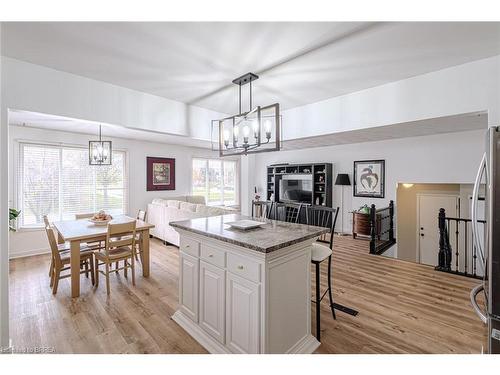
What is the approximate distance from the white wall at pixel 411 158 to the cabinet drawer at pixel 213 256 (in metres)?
3.57

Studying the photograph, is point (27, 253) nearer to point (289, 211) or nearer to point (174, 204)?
point (174, 204)

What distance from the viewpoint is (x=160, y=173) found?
6.22m

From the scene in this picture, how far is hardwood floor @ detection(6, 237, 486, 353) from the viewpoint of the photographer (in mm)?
2018

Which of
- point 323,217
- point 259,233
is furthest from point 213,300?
point 323,217

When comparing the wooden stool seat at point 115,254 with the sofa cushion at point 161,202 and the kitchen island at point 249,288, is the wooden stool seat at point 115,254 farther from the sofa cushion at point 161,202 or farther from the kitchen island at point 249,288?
the sofa cushion at point 161,202

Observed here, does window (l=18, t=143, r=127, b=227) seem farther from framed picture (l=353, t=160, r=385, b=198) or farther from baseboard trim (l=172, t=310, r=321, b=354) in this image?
framed picture (l=353, t=160, r=385, b=198)

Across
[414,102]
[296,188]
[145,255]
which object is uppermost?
[414,102]

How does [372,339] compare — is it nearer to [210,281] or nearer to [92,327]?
[210,281]

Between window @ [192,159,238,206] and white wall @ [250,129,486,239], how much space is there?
2.07 m

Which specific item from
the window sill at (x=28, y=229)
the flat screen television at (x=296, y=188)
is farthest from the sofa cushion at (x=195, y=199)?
the window sill at (x=28, y=229)

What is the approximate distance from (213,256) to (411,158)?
4843mm

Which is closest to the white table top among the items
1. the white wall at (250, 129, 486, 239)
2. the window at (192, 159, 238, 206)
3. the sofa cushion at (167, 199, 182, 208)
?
the sofa cushion at (167, 199, 182, 208)

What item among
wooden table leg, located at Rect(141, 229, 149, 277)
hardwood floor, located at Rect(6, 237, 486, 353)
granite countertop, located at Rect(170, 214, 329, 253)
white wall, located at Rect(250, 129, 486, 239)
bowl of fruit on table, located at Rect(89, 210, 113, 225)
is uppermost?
white wall, located at Rect(250, 129, 486, 239)
